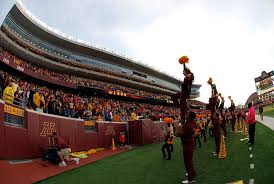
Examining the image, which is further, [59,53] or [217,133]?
[59,53]

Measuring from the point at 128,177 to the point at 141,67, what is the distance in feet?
195

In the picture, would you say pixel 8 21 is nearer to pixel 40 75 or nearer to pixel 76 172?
pixel 40 75

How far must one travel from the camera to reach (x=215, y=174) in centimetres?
920

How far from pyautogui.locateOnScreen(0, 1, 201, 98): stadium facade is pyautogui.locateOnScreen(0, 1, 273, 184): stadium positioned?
14 centimetres

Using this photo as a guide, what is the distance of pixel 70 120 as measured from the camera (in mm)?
17375

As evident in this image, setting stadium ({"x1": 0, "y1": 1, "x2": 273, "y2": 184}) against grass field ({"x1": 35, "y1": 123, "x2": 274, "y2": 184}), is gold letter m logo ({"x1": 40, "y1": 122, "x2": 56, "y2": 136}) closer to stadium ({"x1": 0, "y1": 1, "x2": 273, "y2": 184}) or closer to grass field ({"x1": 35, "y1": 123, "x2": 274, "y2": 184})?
stadium ({"x1": 0, "y1": 1, "x2": 273, "y2": 184})

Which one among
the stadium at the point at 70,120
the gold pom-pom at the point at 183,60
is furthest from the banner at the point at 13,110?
the gold pom-pom at the point at 183,60

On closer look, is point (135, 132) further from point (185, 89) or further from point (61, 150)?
point (185, 89)

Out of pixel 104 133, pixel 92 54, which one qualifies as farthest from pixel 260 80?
pixel 104 133

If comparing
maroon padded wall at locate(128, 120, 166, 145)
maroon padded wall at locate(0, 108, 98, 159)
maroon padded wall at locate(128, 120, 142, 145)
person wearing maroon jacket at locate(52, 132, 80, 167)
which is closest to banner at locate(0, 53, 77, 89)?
maroon padded wall at locate(0, 108, 98, 159)

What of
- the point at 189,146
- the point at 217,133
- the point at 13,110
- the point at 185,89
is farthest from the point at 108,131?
the point at 189,146

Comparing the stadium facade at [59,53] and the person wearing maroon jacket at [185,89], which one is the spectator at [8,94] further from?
the stadium facade at [59,53]

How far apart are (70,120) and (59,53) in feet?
104

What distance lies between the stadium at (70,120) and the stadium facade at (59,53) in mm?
141
